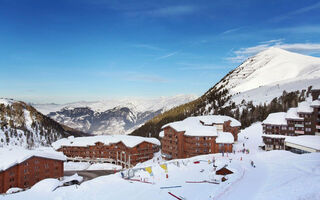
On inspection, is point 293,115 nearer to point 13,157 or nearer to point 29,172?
point 29,172

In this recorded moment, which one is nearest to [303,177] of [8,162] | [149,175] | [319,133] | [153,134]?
[149,175]

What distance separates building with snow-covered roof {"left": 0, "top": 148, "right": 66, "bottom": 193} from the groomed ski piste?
21.7 metres

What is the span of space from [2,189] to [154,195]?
45059 millimetres

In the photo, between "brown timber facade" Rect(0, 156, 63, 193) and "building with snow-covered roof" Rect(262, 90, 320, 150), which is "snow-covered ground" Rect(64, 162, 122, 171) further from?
"building with snow-covered roof" Rect(262, 90, 320, 150)

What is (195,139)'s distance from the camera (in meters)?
80.4

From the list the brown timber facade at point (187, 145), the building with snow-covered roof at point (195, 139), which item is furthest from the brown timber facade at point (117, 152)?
the brown timber facade at point (187, 145)

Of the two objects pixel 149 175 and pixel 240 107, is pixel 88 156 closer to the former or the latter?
pixel 149 175

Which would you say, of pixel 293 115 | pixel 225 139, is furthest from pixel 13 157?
pixel 293 115

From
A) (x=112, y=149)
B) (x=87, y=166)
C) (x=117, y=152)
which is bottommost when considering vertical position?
(x=87, y=166)

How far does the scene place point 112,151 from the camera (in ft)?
350

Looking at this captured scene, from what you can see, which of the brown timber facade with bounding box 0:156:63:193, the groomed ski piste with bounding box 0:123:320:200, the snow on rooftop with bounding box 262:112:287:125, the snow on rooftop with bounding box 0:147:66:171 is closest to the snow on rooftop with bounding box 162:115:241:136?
the snow on rooftop with bounding box 262:112:287:125

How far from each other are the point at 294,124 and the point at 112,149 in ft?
217

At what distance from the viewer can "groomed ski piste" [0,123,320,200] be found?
1288 inches

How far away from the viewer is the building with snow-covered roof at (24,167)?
205 feet
